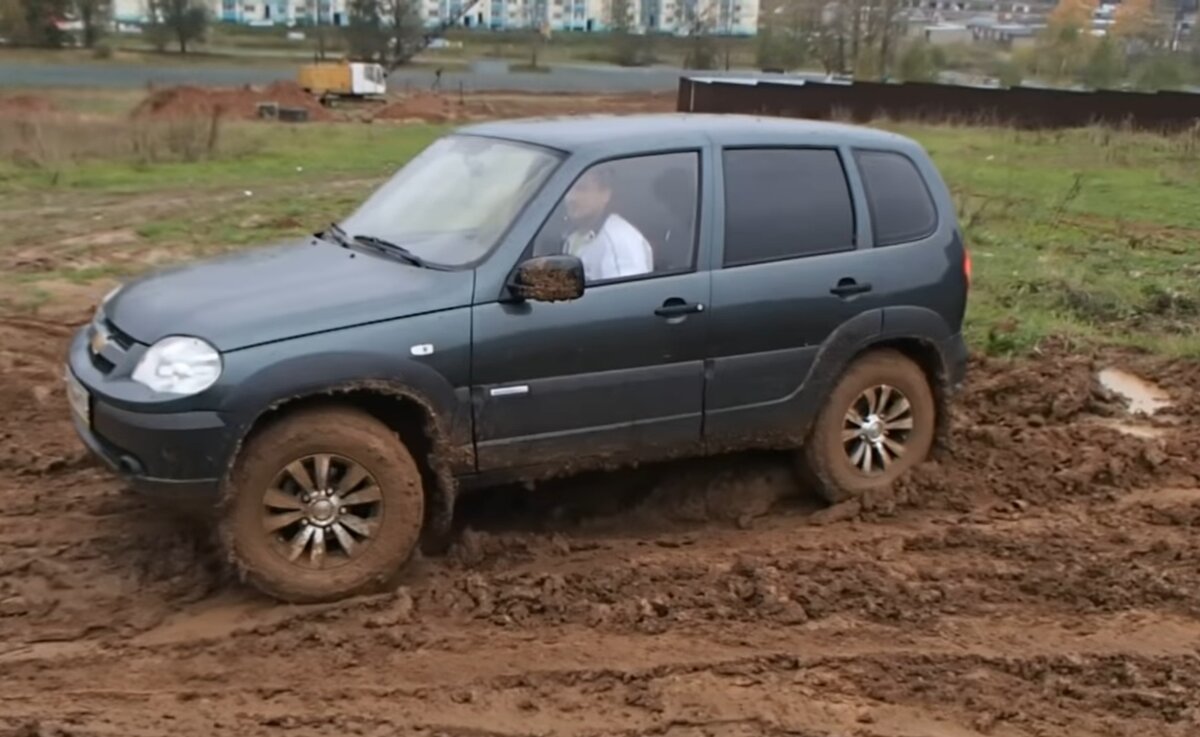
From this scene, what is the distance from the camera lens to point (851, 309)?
6.35 metres

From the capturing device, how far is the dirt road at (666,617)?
4.50 metres

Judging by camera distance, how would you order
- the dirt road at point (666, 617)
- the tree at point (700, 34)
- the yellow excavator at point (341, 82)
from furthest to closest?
the tree at point (700, 34), the yellow excavator at point (341, 82), the dirt road at point (666, 617)

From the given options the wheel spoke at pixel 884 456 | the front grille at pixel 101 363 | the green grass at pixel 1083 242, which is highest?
the front grille at pixel 101 363

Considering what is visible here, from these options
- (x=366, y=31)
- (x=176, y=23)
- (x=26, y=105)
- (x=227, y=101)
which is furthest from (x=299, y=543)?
(x=176, y=23)

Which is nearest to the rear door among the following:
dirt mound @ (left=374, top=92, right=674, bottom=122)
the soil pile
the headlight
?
the headlight

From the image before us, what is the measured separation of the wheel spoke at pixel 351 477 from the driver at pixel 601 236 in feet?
4.22

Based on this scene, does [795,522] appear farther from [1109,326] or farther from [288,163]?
[288,163]

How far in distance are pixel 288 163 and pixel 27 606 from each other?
1951cm

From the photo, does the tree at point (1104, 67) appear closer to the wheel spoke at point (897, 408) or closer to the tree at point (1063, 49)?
Result: the tree at point (1063, 49)

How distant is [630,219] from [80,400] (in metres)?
2.45

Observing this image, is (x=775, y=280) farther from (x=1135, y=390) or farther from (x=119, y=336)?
(x=1135, y=390)

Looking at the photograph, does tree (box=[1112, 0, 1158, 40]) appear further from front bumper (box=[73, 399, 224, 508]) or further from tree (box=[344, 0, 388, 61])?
front bumper (box=[73, 399, 224, 508])

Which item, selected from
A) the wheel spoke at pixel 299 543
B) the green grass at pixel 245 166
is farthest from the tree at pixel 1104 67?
the wheel spoke at pixel 299 543

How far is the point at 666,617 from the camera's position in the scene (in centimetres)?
521
